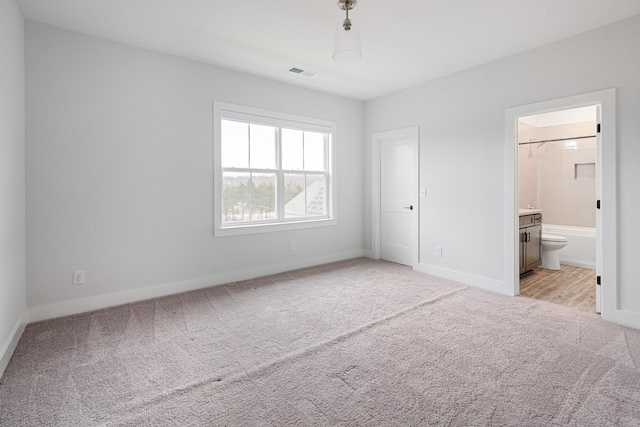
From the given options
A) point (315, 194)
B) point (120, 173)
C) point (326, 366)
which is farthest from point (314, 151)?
point (326, 366)

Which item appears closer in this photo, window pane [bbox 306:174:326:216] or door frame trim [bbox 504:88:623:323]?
door frame trim [bbox 504:88:623:323]

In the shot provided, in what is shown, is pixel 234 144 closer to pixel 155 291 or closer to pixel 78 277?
pixel 155 291

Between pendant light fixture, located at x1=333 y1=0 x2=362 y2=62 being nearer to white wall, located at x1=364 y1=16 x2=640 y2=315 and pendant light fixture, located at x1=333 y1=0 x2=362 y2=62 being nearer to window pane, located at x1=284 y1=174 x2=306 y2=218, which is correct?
white wall, located at x1=364 y1=16 x2=640 y2=315

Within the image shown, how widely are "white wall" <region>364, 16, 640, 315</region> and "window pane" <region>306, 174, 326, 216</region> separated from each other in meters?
1.27

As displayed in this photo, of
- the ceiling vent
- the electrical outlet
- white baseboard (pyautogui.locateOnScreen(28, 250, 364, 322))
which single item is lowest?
white baseboard (pyautogui.locateOnScreen(28, 250, 364, 322))

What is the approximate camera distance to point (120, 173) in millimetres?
3328

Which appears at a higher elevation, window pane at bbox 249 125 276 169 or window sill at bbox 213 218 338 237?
window pane at bbox 249 125 276 169

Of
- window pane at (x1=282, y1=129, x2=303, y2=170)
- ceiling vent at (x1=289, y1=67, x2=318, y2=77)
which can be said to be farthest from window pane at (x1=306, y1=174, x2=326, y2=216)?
ceiling vent at (x1=289, y1=67, x2=318, y2=77)

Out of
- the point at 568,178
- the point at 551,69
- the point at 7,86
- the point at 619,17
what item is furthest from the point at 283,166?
the point at 568,178

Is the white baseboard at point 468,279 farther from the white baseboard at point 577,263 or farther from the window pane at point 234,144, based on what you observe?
the window pane at point 234,144

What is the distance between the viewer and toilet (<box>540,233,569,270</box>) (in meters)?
4.83

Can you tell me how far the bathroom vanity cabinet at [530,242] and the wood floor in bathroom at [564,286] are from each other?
165mm

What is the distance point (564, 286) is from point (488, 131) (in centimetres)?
218

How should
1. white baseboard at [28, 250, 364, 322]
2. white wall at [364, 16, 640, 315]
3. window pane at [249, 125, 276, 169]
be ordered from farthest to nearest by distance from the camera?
A: window pane at [249, 125, 276, 169], white baseboard at [28, 250, 364, 322], white wall at [364, 16, 640, 315]
